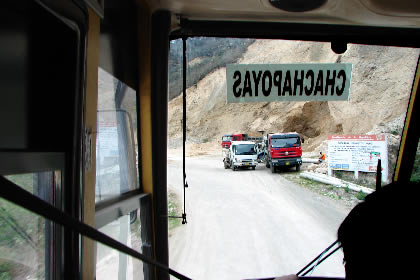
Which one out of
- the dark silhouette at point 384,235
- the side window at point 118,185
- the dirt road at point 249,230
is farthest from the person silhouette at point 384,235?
the side window at point 118,185

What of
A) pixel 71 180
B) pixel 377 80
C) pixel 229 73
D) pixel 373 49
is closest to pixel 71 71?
pixel 71 180

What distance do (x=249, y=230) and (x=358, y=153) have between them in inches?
67.3

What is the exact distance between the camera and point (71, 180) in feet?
3.80

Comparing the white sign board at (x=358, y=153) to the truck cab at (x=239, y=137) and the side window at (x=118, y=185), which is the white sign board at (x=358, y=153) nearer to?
the side window at (x=118, y=185)

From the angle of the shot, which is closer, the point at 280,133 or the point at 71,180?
the point at 71,180

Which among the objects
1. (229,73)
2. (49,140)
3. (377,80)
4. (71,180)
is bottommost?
(71,180)

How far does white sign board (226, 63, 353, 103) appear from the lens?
88.9 inches

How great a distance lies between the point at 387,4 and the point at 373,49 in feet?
2.44

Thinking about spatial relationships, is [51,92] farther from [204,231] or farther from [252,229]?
[252,229]

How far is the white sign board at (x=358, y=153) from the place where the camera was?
282cm

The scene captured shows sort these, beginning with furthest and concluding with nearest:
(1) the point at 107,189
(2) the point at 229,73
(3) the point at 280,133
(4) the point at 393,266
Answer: (3) the point at 280,133 → (2) the point at 229,73 → (1) the point at 107,189 → (4) the point at 393,266

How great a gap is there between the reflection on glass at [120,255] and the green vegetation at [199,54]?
0.89 meters

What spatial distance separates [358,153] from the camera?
10.3 ft

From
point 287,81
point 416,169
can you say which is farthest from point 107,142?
point 416,169
